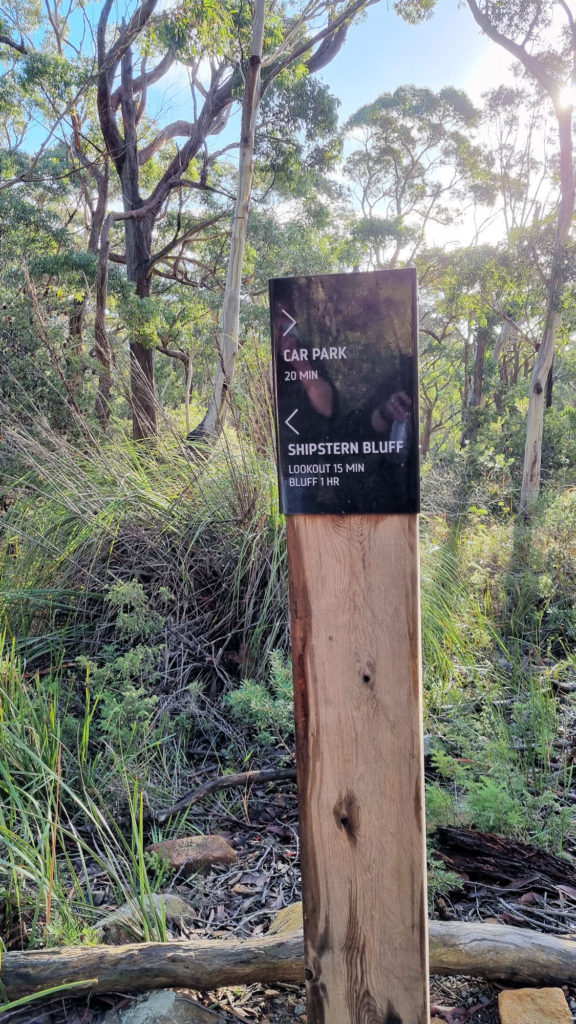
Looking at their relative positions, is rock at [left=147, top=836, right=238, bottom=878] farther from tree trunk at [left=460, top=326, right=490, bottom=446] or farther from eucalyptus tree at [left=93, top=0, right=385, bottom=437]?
tree trunk at [left=460, top=326, right=490, bottom=446]

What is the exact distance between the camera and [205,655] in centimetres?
342

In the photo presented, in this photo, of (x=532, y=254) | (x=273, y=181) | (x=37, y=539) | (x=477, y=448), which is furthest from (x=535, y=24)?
(x=37, y=539)

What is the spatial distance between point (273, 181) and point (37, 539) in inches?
470

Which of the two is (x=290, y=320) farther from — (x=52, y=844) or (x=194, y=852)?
(x=194, y=852)

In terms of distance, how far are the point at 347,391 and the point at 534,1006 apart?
158cm

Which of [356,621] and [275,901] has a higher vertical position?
[356,621]

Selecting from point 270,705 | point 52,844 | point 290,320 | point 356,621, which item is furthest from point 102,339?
point 356,621

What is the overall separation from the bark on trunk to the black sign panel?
1.18 meters

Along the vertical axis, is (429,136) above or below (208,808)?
above

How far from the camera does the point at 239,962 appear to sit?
166 cm

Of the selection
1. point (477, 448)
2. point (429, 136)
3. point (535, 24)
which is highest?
point (429, 136)

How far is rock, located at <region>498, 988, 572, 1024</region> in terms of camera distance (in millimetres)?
1583

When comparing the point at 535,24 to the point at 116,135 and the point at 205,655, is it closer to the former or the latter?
the point at 116,135

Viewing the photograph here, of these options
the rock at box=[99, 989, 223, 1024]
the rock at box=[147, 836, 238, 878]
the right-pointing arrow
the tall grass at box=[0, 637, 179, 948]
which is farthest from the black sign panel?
the rock at box=[147, 836, 238, 878]
